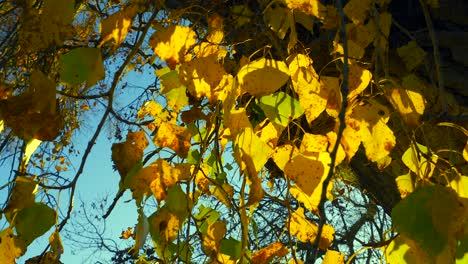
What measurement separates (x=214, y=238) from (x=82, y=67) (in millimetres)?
326

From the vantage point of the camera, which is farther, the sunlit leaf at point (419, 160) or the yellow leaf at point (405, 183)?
the yellow leaf at point (405, 183)

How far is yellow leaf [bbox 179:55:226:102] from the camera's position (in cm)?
77

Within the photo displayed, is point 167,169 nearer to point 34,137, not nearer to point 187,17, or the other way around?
point 34,137

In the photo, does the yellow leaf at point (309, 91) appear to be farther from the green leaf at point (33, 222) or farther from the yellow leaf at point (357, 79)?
the green leaf at point (33, 222)

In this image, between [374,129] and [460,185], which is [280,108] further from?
[460,185]

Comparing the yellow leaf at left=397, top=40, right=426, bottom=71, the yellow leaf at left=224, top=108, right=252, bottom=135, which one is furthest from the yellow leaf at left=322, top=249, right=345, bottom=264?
the yellow leaf at left=397, top=40, right=426, bottom=71

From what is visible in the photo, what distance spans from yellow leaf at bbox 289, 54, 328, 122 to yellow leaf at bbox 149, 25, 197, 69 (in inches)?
Result: 5.0

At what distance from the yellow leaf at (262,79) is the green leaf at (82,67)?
154 mm

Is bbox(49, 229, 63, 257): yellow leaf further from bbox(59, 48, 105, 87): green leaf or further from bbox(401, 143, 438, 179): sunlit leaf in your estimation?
bbox(401, 143, 438, 179): sunlit leaf

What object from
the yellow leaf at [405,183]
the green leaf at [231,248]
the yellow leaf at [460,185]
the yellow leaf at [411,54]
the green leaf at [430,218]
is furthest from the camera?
the yellow leaf at [411,54]

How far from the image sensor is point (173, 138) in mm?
818

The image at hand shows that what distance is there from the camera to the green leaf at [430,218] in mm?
523

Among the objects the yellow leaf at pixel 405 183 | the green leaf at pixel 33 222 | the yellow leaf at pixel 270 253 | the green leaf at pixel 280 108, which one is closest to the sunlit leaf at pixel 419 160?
the yellow leaf at pixel 405 183

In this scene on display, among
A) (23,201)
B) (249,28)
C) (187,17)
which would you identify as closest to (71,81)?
(23,201)
